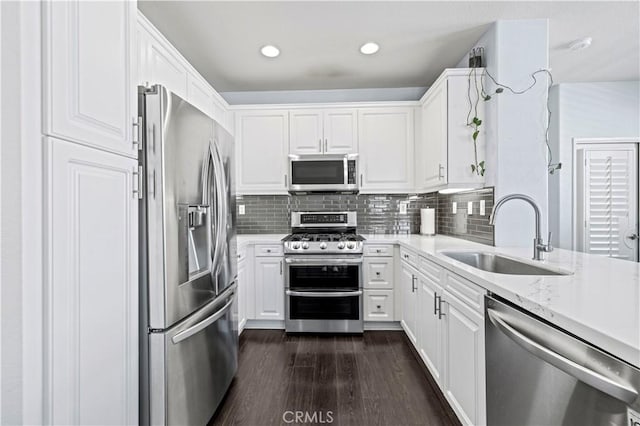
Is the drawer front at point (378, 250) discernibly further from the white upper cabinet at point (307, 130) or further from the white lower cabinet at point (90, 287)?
the white lower cabinet at point (90, 287)

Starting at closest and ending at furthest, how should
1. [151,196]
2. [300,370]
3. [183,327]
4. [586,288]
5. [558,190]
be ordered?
1. [586,288]
2. [151,196]
3. [183,327]
4. [300,370]
5. [558,190]

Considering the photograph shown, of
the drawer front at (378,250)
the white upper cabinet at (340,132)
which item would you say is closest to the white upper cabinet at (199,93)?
the white upper cabinet at (340,132)

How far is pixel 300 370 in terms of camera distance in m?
2.32

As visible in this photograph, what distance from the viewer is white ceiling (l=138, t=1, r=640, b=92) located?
2.11m

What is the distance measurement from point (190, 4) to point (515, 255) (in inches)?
104

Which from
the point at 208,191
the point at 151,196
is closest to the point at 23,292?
the point at 151,196

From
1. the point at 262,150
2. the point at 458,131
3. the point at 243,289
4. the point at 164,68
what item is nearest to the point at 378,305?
the point at 243,289

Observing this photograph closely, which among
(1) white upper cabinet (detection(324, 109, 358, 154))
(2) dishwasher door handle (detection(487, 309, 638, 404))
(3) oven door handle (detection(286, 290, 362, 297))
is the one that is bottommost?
(3) oven door handle (detection(286, 290, 362, 297))

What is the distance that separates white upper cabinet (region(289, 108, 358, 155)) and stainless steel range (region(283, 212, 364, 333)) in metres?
1.03

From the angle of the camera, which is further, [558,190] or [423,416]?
A: [558,190]

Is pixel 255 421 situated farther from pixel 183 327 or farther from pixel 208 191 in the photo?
pixel 208 191

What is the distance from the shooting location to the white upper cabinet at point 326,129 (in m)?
3.33

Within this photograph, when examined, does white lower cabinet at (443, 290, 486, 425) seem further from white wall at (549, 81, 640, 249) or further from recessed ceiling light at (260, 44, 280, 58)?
white wall at (549, 81, 640, 249)

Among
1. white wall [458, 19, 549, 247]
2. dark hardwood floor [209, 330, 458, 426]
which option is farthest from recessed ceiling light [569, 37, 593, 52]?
dark hardwood floor [209, 330, 458, 426]
